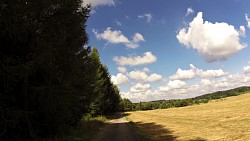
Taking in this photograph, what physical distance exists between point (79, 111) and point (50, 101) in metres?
11.7

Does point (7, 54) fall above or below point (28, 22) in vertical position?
below

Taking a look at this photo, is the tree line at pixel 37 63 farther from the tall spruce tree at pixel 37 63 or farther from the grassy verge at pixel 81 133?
the grassy verge at pixel 81 133

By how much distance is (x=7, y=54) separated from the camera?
40.7ft

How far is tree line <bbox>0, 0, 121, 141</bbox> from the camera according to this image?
1123 centimetres

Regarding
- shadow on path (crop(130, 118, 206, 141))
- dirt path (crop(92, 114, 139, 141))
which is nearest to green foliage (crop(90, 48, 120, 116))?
dirt path (crop(92, 114, 139, 141))

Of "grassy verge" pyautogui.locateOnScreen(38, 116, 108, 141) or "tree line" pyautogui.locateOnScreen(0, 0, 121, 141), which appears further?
"grassy verge" pyautogui.locateOnScreen(38, 116, 108, 141)

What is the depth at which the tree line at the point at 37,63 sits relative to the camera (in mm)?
11227

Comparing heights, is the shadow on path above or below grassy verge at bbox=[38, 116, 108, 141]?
below

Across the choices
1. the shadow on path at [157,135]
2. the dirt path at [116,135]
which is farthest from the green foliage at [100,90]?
the shadow on path at [157,135]

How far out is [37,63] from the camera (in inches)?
470

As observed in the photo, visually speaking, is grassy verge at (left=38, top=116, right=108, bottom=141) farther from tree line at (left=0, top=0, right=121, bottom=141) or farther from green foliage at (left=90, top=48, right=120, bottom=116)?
green foliage at (left=90, top=48, right=120, bottom=116)

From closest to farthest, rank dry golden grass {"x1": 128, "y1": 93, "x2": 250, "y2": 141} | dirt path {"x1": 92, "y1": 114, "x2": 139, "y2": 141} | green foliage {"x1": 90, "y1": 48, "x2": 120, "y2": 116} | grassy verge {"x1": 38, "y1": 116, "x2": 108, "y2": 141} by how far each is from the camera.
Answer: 1. dry golden grass {"x1": 128, "y1": 93, "x2": 250, "y2": 141}
2. grassy verge {"x1": 38, "y1": 116, "x2": 108, "y2": 141}
3. dirt path {"x1": 92, "y1": 114, "x2": 139, "y2": 141}
4. green foliage {"x1": 90, "y1": 48, "x2": 120, "y2": 116}

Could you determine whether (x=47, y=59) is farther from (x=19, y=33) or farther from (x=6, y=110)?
(x=6, y=110)

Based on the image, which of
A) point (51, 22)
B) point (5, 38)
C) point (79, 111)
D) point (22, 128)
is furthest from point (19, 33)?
point (79, 111)
